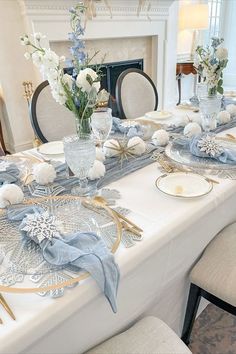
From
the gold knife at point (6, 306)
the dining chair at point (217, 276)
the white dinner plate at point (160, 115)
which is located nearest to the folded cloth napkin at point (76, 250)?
the gold knife at point (6, 306)

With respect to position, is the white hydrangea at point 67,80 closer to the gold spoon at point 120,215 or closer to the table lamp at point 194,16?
the gold spoon at point 120,215

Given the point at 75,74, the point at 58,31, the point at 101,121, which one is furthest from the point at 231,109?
the point at 58,31

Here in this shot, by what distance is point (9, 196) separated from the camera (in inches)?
33.5

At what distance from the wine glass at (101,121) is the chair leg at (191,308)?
664 mm

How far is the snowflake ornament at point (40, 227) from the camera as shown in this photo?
68cm

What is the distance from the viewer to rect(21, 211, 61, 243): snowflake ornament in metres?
0.68

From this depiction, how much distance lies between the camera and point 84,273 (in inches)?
24.1

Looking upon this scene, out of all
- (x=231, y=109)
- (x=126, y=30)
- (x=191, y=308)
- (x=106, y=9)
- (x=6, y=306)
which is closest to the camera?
(x=6, y=306)

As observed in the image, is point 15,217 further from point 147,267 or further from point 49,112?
point 49,112

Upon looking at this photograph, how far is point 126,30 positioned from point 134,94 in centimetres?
175

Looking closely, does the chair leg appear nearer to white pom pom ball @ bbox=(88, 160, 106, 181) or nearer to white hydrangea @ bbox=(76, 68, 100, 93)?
white pom pom ball @ bbox=(88, 160, 106, 181)

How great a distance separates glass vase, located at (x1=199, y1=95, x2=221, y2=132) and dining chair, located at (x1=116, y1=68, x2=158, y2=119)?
702mm

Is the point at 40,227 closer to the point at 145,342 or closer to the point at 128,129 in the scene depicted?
the point at 145,342

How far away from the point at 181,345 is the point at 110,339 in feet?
0.60
